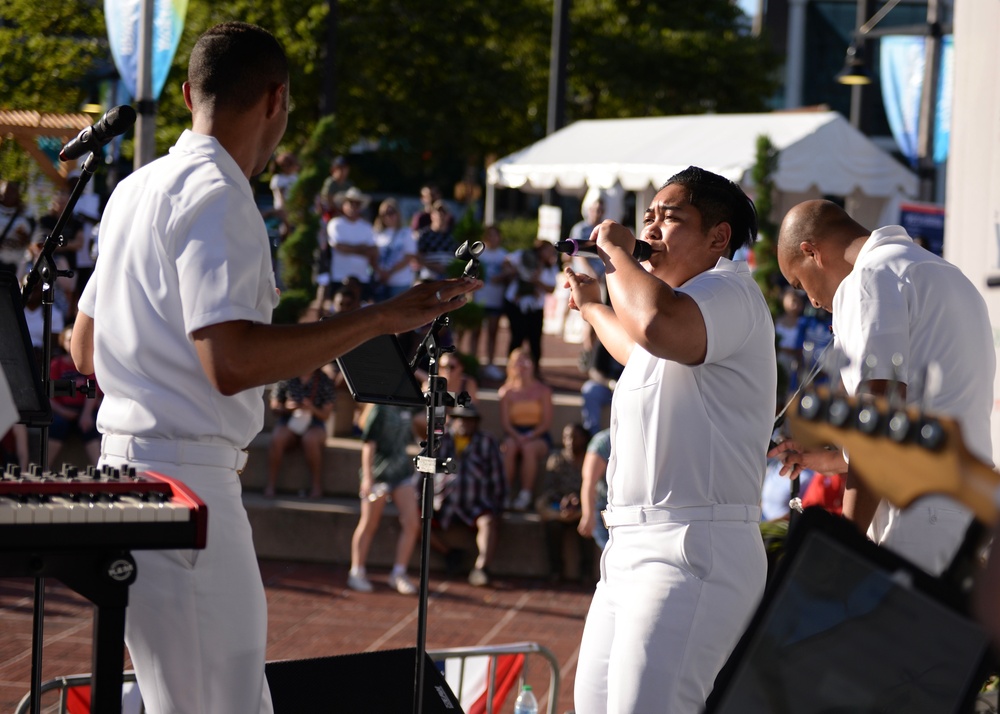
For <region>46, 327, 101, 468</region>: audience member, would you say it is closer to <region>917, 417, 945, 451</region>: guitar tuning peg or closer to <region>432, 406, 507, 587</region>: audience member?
<region>432, 406, 507, 587</region>: audience member

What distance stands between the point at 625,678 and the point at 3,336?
5.84 ft

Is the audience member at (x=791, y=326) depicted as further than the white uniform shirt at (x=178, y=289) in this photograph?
Yes

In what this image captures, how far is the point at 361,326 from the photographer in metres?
2.61

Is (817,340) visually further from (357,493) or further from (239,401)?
(239,401)

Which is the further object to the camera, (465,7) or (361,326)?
(465,7)

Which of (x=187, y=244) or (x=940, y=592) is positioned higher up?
(x=187, y=244)

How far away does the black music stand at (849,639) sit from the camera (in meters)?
1.89

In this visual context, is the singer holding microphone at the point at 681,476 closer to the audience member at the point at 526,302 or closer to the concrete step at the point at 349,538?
the concrete step at the point at 349,538

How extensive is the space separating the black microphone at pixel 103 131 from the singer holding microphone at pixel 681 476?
1.36 m

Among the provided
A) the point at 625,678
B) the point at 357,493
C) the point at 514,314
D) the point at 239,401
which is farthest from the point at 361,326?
the point at 514,314

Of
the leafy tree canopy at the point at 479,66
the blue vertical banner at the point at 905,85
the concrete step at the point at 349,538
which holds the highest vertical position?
the leafy tree canopy at the point at 479,66

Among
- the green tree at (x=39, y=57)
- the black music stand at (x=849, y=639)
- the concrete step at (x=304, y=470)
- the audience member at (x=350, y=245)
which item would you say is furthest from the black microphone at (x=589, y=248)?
the audience member at (x=350, y=245)

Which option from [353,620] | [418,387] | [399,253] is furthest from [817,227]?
[399,253]

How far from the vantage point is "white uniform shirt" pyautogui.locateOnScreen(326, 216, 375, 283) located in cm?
1260
